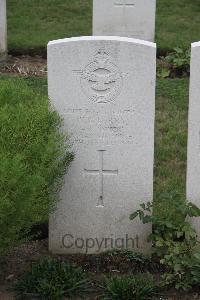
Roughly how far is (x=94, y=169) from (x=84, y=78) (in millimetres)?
623

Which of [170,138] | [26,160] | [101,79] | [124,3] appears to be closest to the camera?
[26,160]

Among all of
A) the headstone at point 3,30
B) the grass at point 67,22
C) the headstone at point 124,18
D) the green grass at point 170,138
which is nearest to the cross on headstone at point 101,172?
the green grass at point 170,138

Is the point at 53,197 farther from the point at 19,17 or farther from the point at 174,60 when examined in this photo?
the point at 19,17

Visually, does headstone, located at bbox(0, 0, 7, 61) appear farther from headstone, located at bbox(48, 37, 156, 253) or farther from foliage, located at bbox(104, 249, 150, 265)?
foliage, located at bbox(104, 249, 150, 265)

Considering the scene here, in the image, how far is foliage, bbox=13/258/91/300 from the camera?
4629mm

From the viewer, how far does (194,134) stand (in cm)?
502

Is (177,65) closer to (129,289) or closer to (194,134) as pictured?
(194,134)

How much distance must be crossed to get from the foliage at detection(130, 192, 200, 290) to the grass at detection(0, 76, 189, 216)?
0.59m

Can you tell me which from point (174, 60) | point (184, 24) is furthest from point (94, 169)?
point (184, 24)

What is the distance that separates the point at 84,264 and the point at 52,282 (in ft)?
1.55

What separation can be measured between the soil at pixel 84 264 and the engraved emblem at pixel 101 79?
1.08 metres

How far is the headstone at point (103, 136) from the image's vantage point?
496 centimetres

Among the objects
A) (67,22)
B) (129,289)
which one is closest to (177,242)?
(129,289)

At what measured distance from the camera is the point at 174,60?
9.70 metres
